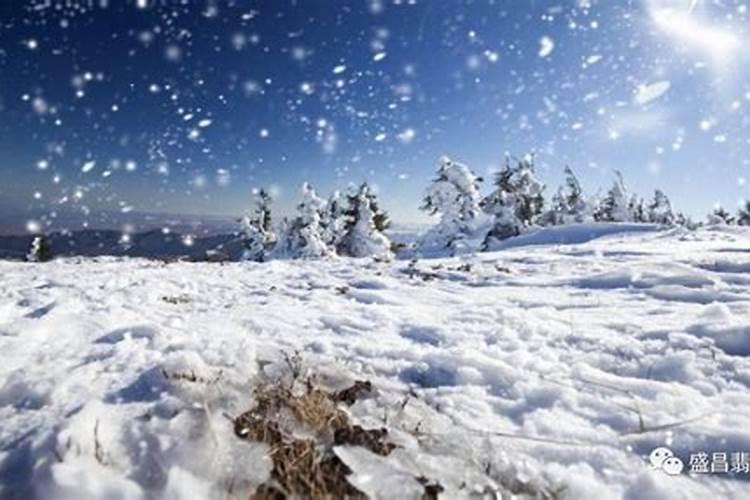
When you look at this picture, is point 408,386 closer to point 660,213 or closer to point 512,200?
point 512,200

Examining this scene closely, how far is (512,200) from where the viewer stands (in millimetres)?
38438

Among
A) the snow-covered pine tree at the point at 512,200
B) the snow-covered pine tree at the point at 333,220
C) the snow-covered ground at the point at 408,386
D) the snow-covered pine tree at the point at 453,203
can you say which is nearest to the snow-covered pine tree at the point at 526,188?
the snow-covered pine tree at the point at 512,200

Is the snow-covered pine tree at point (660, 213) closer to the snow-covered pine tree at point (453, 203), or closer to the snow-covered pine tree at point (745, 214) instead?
the snow-covered pine tree at point (745, 214)

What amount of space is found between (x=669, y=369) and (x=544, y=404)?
1127mm

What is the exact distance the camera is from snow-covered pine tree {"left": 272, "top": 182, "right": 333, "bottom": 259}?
131 ft

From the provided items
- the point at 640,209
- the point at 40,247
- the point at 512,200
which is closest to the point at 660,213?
the point at 640,209

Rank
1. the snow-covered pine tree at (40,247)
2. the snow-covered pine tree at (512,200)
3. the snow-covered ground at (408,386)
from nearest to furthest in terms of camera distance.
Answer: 1. the snow-covered ground at (408,386)
2. the snow-covered pine tree at (512,200)
3. the snow-covered pine tree at (40,247)

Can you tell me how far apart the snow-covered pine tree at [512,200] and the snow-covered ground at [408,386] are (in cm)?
2044

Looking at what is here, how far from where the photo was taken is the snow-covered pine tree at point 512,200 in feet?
109

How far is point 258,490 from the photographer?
2.46 metres

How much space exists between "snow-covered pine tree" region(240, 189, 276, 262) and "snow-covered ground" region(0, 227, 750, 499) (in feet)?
143

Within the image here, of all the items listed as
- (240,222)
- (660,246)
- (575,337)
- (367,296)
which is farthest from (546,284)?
(240,222)

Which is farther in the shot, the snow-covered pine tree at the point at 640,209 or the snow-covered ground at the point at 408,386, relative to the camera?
the snow-covered pine tree at the point at 640,209

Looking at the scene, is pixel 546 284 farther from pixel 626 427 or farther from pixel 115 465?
pixel 115 465
